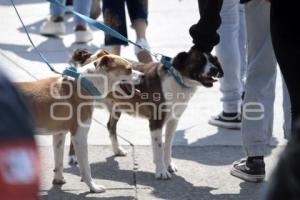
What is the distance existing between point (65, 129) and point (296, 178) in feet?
10.9

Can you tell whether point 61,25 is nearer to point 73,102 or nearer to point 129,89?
point 129,89

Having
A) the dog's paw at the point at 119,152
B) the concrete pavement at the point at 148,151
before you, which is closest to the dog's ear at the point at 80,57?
the concrete pavement at the point at 148,151

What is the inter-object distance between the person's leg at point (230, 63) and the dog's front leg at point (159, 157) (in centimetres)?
121

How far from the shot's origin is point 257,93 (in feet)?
17.0

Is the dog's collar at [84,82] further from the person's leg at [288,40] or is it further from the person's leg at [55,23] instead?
the person's leg at [55,23]

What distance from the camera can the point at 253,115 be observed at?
5.23m

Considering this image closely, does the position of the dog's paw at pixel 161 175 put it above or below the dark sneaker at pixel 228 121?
below

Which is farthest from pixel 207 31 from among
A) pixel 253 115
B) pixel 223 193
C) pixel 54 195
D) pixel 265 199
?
pixel 265 199

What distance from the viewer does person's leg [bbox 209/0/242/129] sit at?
6.16m

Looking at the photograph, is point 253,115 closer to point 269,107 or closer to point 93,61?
point 269,107

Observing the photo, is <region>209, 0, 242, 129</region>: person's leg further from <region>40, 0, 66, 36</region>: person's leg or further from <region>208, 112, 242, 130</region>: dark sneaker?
<region>40, 0, 66, 36</region>: person's leg

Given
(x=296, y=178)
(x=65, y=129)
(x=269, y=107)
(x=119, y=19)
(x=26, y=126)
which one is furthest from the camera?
(x=119, y=19)

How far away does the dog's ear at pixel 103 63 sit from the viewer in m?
4.95

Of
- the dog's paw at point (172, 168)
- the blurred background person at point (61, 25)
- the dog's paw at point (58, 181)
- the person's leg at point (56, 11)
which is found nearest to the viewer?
the dog's paw at point (58, 181)
